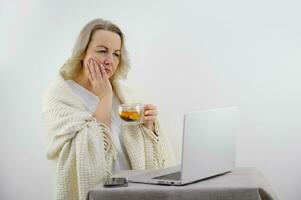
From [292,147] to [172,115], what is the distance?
578 mm

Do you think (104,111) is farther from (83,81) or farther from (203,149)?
(203,149)

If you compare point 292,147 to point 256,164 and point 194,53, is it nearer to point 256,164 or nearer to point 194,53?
point 256,164

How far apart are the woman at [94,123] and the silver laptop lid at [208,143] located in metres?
0.50

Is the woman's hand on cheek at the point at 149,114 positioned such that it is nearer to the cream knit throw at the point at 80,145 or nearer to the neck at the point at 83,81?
the cream knit throw at the point at 80,145

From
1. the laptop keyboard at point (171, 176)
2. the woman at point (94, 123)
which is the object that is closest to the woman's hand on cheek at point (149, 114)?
the woman at point (94, 123)

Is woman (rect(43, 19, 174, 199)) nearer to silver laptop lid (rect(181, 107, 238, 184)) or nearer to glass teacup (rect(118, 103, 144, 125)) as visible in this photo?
glass teacup (rect(118, 103, 144, 125))

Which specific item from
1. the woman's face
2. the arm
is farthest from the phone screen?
the woman's face

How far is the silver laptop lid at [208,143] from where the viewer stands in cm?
142

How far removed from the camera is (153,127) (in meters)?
2.23

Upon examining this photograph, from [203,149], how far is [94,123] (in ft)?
2.07

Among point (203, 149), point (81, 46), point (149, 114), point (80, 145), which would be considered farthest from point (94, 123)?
point (203, 149)

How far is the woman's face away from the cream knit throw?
0.56 ft

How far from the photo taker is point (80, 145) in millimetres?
1910

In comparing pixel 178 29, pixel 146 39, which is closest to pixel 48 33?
pixel 146 39
